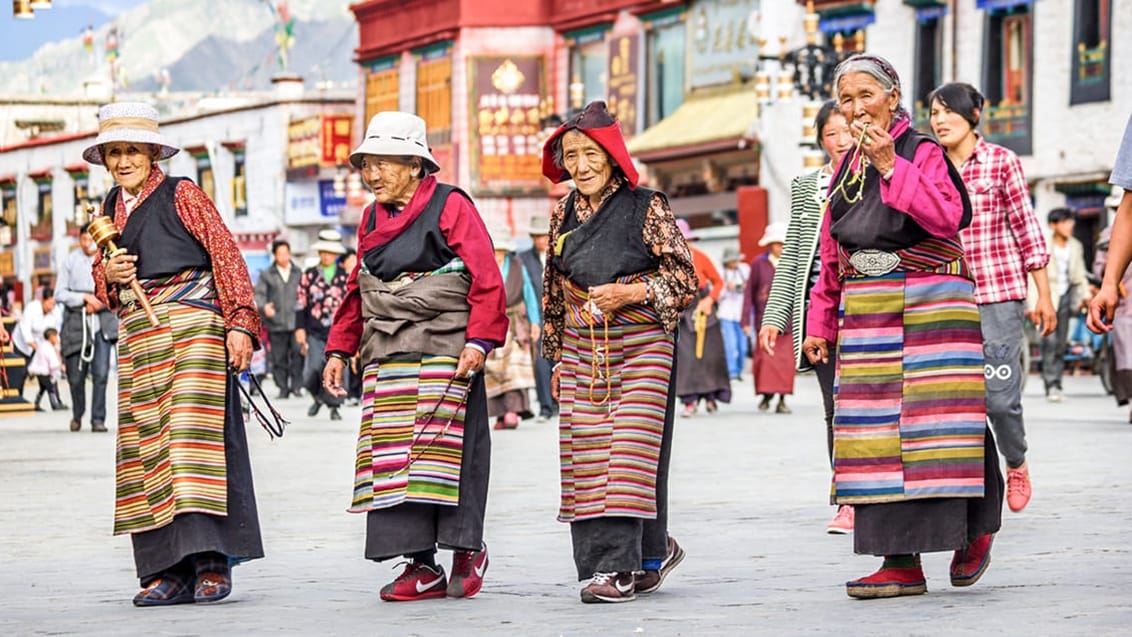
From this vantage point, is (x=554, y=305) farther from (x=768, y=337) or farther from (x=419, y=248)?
(x=768, y=337)

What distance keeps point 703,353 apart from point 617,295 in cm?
1342

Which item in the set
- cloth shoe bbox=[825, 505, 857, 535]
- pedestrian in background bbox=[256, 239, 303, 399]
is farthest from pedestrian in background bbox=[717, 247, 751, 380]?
cloth shoe bbox=[825, 505, 857, 535]

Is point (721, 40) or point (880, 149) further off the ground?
point (721, 40)

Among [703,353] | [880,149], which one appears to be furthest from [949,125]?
[703,353]

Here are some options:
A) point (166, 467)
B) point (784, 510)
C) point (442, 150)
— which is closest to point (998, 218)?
point (784, 510)

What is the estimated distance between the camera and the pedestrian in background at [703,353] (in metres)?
21.3

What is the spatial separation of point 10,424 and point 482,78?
2888 centimetres

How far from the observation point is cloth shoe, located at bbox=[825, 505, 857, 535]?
1037cm

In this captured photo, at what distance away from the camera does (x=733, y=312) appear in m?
32.1

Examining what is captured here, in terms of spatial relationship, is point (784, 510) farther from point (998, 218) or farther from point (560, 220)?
point (560, 220)

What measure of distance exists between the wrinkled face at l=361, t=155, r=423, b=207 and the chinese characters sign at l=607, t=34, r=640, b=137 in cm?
3925

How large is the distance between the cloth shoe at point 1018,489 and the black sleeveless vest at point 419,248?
3021 mm

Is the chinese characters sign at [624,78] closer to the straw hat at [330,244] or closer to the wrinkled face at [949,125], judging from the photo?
the straw hat at [330,244]

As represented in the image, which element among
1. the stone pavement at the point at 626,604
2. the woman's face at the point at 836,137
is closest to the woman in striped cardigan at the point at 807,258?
the woman's face at the point at 836,137
